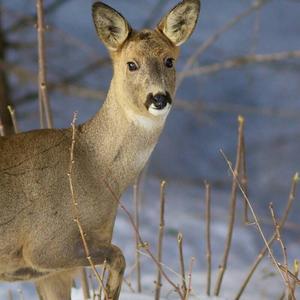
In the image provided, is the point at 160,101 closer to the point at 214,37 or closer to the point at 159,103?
the point at 159,103

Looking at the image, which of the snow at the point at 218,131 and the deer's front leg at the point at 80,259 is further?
the snow at the point at 218,131

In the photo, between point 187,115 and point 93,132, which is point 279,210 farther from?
point 93,132

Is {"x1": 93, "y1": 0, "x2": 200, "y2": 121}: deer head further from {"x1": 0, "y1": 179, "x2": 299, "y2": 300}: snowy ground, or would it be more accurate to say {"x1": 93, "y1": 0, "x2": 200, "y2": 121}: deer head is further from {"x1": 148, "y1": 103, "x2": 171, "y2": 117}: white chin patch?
{"x1": 0, "y1": 179, "x2": 299, "y2": 300}: snowy ground

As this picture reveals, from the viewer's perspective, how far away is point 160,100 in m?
3.54

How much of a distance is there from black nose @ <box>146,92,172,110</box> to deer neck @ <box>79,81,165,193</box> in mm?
223

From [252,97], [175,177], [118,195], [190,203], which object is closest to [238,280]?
[118,195]

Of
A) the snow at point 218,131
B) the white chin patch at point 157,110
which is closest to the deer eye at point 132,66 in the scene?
the white chin patch at point 157,110

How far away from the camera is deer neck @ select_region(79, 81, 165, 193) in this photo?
12.6ft

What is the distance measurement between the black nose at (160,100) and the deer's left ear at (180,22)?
1.44 ft

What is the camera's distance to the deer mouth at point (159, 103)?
3.54 meters

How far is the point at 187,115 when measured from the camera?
12.2 metres

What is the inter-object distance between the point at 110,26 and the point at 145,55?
9.0 inches

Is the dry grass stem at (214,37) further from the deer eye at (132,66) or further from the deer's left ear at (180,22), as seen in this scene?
the deer eye at (132,66)

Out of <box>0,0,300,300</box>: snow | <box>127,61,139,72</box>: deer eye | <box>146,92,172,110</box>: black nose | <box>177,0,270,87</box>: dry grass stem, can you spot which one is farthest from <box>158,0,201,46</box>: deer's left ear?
<box>0,0,300,300</box>: snow
